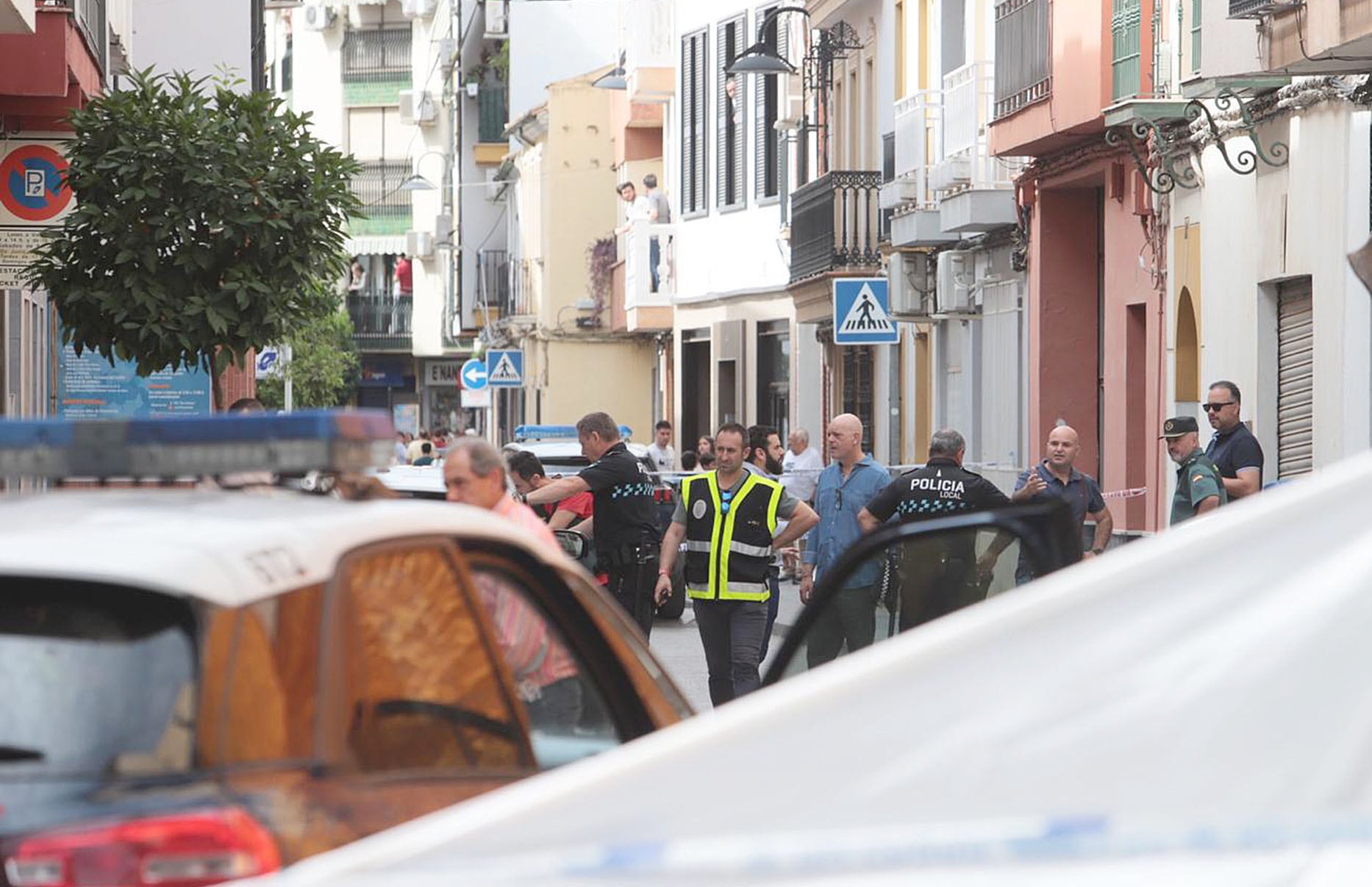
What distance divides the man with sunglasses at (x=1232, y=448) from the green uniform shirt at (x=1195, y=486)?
1.63 feet

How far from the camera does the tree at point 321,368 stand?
268 feet

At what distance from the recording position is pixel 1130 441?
946 inches

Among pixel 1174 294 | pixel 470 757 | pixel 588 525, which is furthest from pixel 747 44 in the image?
pixel 470 757

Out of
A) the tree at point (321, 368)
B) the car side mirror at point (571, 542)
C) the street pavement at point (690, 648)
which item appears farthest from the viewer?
the tree at point (321, 368)

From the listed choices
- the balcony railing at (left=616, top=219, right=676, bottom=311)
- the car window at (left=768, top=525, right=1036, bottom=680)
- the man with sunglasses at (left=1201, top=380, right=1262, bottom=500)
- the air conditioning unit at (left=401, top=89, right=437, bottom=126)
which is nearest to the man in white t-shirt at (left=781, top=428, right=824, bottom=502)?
the man with sunglasses at (left=1201, top=380, right=1262, bottom=500)

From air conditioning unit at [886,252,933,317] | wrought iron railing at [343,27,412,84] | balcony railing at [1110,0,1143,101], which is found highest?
wrought iron railing at [343,27,412,84]

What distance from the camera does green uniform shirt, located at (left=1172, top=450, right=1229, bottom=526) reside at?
13.7 m

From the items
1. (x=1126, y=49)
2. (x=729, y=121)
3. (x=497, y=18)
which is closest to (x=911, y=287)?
(x=1126, y=49)

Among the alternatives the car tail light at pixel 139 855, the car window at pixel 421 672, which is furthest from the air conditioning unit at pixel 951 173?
the car tail light at pixel 139 855

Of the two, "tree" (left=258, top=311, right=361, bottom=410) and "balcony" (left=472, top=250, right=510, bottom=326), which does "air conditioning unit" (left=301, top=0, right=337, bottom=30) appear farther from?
"balcony" (left=472, top=250, right=510, bottom=326)

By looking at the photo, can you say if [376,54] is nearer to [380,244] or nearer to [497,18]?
[380,244]

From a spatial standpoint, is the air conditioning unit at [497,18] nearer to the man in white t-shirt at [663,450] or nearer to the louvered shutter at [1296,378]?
the man in white t-shirt at [663,450]

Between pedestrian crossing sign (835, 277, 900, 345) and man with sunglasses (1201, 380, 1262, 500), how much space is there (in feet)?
25.0

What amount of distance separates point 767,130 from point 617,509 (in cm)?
2797
